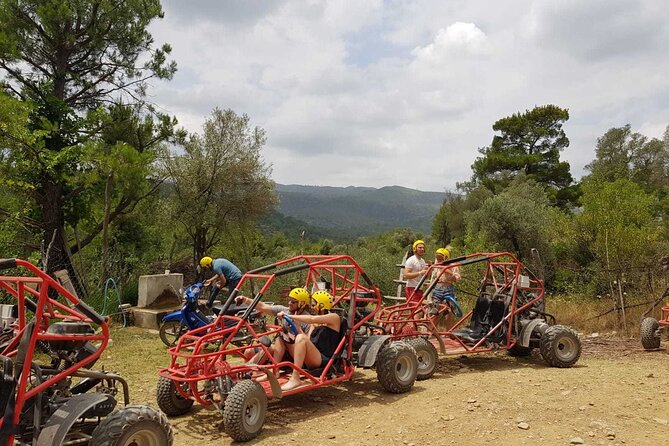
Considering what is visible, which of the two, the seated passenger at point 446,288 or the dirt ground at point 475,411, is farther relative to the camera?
the seated passenger at point 446,288

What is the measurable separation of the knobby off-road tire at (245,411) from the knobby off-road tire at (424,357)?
263cm

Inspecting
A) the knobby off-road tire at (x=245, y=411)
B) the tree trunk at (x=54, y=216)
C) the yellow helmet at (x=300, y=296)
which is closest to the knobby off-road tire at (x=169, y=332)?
the yellow helmet at (x=300, y=296)

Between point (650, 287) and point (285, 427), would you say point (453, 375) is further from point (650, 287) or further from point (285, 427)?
point (650, 287)

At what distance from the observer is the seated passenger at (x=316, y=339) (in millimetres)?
5660

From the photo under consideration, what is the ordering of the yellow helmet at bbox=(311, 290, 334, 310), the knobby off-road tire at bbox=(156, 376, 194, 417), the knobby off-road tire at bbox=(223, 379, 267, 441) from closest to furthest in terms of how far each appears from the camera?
1. the knobby off-road tire at bbox=(223, 379, 267, 441)
2. the knobby off-road tire at bbox=(156, 376, 194, 417)
3. the yellow helmet at bbox=(311, 290, 334, 310)

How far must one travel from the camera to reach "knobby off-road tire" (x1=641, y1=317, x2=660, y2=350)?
9180 millimetres

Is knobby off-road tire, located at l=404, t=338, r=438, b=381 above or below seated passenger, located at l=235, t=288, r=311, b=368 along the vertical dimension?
below

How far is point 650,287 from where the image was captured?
1166cm

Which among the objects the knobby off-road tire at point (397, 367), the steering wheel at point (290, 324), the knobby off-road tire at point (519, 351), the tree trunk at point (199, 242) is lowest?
the knobby off-road tire at point (519, 351)

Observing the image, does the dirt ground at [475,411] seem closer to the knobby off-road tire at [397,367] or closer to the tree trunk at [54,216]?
the knobby off-road tire at [397,367]

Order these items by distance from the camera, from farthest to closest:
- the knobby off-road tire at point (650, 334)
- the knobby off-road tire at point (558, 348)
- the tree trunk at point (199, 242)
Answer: the tree trunk at point (199, 242) < the knobby off-road tire at point (650, 334) < the knobby off-road tire at point (558, 348)

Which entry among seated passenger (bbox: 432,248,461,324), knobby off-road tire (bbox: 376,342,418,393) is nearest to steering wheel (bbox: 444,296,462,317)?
seated passenger (bbox: 432,248,461,324)

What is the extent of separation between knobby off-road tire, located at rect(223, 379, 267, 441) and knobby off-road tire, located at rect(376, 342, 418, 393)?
1.69 meters

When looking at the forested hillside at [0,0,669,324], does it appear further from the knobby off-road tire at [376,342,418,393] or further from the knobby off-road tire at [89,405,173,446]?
the knobby off-road tire at [89,405,173,446]
